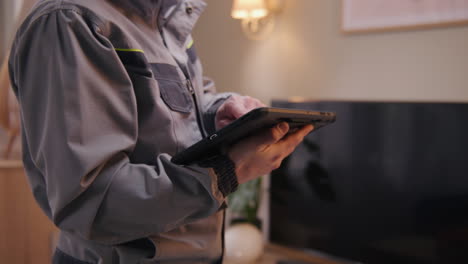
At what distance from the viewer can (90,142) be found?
0.53 m

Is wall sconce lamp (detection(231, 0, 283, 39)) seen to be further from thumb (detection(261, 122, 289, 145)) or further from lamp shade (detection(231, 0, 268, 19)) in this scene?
thumb (detection(261, 122, 289, 145))

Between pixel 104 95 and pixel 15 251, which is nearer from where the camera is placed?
pixel 104 95

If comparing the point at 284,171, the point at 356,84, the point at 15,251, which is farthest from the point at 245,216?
the point at 15,251

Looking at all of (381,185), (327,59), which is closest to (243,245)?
(381,185)

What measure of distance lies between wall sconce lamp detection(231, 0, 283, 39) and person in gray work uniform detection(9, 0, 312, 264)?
1.28 metres

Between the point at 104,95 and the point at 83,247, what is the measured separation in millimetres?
276

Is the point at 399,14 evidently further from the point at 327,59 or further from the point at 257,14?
the point at 257,14

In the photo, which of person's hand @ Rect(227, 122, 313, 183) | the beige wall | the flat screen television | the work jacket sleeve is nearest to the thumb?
person's hand @ Rect(227, 122, 313, 183)

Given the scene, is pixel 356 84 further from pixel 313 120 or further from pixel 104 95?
pixel 104 95

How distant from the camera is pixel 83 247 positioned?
0.67 meters

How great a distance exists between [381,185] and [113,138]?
1.32 meters

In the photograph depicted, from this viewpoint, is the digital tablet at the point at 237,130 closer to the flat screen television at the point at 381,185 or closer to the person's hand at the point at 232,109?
the person's hand at the point at 232,109

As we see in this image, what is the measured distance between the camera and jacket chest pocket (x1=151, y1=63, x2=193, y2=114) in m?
0.66

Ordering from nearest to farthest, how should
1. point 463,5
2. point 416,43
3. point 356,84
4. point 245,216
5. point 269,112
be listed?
point 269,112
point 463,5
point 416,43
point 356,84
point 245,216
